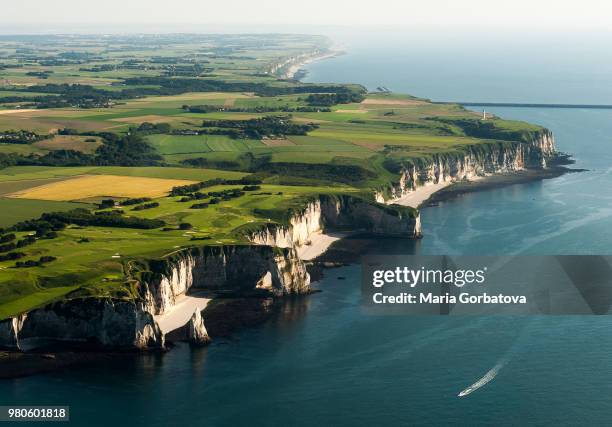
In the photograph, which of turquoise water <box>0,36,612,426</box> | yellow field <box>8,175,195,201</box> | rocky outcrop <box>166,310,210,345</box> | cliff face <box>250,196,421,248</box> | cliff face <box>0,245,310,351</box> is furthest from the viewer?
yellow field <box>8,175,195,201</box>

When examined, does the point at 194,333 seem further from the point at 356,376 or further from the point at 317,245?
the point at 317,245

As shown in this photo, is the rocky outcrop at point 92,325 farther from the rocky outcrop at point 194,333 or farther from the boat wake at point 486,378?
the boat wake at point 486,378

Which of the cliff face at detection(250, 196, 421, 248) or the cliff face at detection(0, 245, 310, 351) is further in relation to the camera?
the cliff face at detection(250, 196, 421, 248)

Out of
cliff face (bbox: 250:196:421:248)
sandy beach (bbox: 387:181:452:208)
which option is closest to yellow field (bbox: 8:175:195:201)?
cliff face (bbox: 250:196:421:248)

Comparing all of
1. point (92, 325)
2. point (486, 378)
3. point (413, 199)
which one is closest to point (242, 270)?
point (92, 325)

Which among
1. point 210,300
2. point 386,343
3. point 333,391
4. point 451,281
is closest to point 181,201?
point 210,300

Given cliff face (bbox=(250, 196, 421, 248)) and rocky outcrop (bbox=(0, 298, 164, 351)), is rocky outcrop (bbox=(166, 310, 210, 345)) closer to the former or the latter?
rocky outcrop (bbox=(0, 298, 164, 351))
